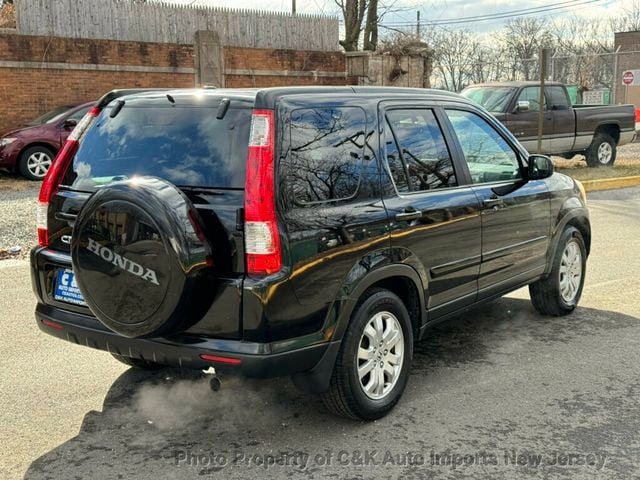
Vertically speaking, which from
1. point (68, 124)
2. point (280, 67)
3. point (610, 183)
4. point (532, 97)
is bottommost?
point (610, 183)

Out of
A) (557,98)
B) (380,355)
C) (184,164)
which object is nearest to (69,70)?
(557,98)

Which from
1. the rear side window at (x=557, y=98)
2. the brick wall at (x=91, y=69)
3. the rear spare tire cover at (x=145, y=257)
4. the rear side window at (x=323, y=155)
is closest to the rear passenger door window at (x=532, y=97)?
the rear side window at (x=557, y=98)

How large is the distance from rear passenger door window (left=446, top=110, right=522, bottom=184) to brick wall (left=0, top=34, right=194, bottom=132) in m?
13.7

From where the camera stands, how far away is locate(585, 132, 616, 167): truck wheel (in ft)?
A: 53.1

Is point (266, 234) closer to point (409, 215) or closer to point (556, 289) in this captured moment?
point (409, 215)

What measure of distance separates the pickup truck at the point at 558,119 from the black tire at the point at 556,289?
864 centimetres

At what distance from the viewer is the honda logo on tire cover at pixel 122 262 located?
125 inches

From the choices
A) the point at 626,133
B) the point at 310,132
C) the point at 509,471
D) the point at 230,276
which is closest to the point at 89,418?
the point at 230,276

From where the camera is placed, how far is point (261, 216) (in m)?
3.16

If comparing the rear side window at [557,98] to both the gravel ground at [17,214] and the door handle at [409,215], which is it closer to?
the gravel ground at [17,214]

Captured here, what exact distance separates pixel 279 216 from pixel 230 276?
36cm

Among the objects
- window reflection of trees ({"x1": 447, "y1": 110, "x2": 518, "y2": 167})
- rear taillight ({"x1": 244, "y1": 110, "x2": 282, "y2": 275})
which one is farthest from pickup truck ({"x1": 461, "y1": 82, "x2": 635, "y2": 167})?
rear taillight ({"x1": 244, "y1": 110, "x2": 282, "y2": 275})

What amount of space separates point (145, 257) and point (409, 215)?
1496mm

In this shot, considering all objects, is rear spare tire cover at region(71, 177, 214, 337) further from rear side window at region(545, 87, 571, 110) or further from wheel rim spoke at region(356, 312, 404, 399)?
rear side window at region(545, 87, 571, 110)
